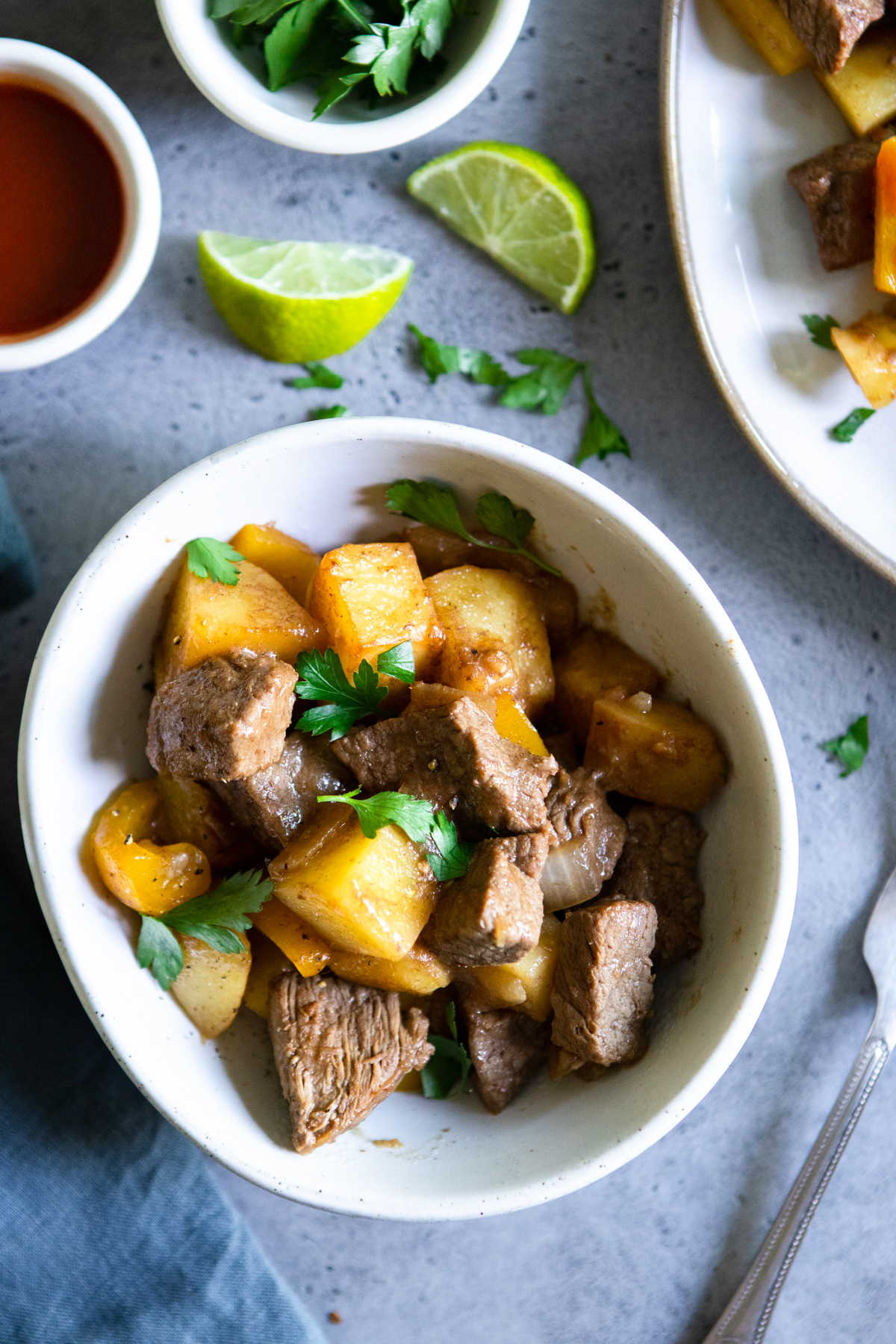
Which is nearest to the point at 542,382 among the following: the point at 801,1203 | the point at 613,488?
the point at 613,488

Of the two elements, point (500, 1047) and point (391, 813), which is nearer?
point (391, 813)

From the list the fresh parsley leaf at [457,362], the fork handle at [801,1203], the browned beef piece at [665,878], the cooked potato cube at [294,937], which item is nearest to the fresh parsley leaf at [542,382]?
the fresh parsley leaf at [457,362]

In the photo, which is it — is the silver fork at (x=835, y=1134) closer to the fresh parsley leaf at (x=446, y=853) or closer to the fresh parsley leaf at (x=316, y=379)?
the fresh parsley leaf at (x=446, y=853)

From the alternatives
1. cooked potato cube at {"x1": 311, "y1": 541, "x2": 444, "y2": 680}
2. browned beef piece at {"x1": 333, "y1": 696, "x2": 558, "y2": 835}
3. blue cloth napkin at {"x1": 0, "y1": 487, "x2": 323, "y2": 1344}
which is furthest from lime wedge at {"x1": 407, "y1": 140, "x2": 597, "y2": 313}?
blue cloth napkin at {"x1": 0, "y1": 487, "x2": 323, "y2": 1344}

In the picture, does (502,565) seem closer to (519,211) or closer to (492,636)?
(492,636)

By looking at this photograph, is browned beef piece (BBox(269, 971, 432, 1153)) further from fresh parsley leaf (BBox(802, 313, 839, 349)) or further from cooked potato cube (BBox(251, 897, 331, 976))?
fresh parsley leaf (BBox(802, 313, 839, 349))
